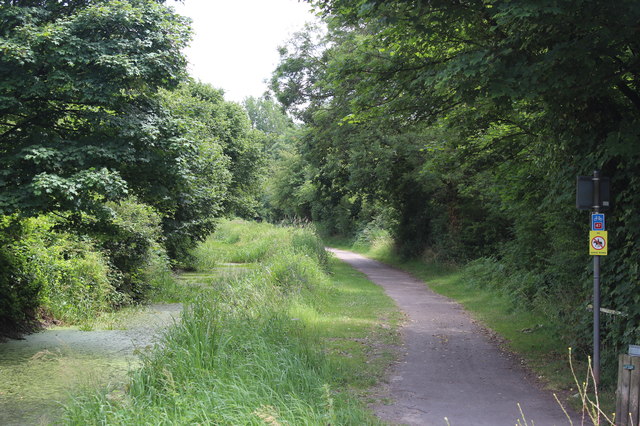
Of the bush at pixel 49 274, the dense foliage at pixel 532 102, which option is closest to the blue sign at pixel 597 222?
the dense foliage at pixel 532 102

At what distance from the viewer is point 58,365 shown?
32.0ft

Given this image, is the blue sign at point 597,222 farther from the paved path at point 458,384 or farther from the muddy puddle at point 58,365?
the muddy puddle at point 58,365

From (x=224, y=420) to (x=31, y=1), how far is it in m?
9.02

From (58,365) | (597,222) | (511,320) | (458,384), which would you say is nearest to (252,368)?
(458,384)

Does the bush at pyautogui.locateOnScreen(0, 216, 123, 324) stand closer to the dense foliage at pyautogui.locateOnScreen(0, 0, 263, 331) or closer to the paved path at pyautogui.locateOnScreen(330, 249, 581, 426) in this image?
the dense foliage at pyautogui.locateOnScreen(0, 0, 263, 331)

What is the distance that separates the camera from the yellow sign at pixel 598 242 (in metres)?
7.23

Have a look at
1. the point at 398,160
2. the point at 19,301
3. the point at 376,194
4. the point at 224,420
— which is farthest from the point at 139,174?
the point at 376,194

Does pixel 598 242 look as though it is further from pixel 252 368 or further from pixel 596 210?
pixel 252 368

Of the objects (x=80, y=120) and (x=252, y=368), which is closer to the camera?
(x=252, y=368)

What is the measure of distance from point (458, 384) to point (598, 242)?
2805 millimetres

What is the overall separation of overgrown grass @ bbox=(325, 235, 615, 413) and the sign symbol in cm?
197

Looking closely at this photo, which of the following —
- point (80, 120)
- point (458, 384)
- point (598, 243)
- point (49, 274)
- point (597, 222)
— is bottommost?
point (458, 384)

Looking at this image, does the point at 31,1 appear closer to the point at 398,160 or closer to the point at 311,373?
the point at 311,373

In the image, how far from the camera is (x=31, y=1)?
10.3 metres
